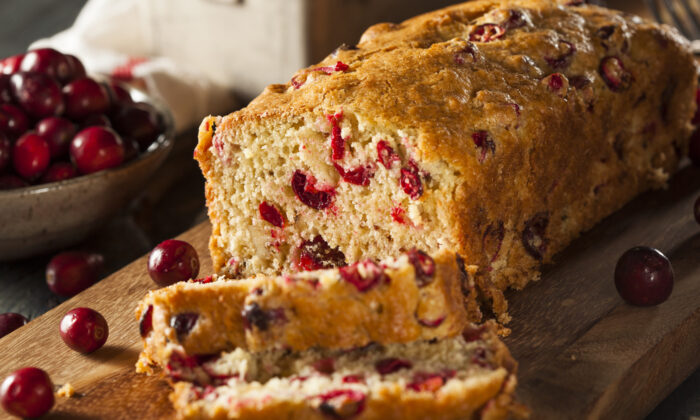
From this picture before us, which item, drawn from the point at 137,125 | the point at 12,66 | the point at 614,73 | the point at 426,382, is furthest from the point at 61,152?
the point at 614,73

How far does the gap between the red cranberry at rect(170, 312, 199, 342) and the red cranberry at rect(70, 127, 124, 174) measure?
149 centimetres

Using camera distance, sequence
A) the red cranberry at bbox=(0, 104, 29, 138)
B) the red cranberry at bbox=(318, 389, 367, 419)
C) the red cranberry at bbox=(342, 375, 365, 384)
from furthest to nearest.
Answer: the red cranberry at bbox=(0, 104, 29, 138) < the red cranberry at bbox=(342, 375, 365, 384) < the red cranberry at bbox=(318, 389, 367, 419)

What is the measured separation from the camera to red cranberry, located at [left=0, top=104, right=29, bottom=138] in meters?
4.04

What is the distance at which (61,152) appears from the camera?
4105mm

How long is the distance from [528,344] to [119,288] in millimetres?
1842

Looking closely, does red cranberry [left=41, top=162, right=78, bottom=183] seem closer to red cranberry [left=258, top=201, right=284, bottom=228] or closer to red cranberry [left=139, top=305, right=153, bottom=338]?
red cranberry [left=258, top=201, right=284, bottom=228]

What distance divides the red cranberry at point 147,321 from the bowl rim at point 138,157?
1.29m

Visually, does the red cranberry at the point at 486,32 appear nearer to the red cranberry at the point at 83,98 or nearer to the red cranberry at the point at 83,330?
the red cranberry at the point at 83,98

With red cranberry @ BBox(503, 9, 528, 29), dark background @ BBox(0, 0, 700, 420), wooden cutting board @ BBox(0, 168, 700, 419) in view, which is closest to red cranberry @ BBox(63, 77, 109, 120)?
dark background @ BBox(0, 0, 700, 420)

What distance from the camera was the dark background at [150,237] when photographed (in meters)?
3.14

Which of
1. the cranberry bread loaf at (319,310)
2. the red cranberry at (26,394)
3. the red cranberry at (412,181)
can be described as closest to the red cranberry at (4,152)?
the red cranberry at (26,394)

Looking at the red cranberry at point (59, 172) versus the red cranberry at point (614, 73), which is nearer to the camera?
the red cranberry at point (614, 73)

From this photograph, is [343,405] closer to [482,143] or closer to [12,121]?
[482,143]

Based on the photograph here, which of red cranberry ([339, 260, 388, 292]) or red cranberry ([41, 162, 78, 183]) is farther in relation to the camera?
red cranberry ([41, 162, 78, 183])
